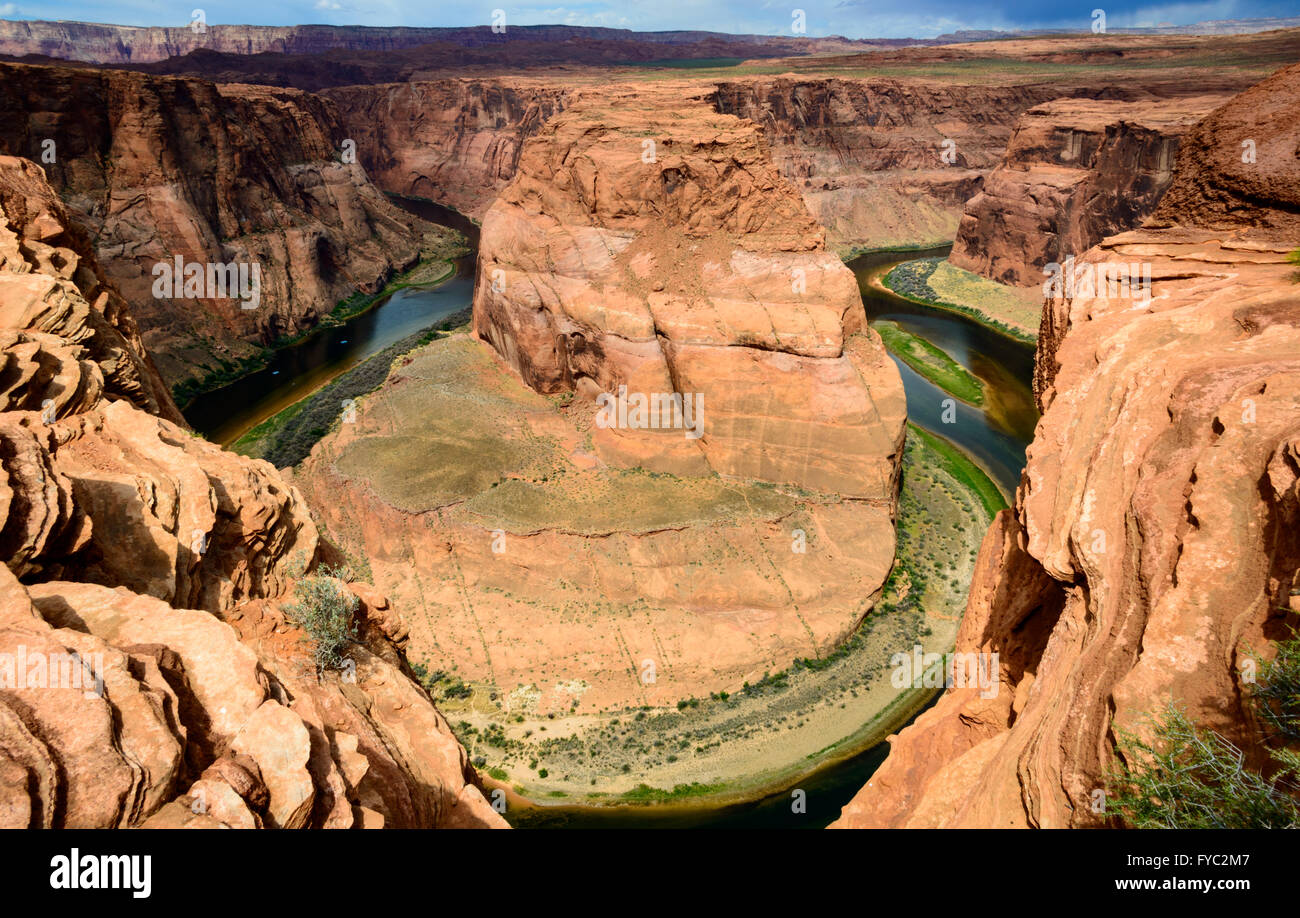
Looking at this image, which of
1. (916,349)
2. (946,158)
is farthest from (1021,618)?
(946,158)

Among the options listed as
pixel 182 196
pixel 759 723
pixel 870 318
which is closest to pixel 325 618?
pixel 759 723

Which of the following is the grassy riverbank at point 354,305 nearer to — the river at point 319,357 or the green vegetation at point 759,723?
the river at point 319,357

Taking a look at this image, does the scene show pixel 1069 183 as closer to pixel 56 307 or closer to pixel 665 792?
pixel 665 792

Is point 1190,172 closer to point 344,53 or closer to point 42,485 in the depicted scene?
point 42,485

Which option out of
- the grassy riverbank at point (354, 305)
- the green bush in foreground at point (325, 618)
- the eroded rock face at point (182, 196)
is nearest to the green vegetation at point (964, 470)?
the green bush in foreground at point (325, 618)

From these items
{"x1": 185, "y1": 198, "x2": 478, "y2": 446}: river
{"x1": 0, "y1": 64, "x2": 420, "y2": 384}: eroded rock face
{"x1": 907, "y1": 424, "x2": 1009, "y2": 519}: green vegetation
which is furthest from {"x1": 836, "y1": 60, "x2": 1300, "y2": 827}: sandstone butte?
{"x1": 0, "y1": 64, "x2": 420, "y2": 384}: eroded rock face
